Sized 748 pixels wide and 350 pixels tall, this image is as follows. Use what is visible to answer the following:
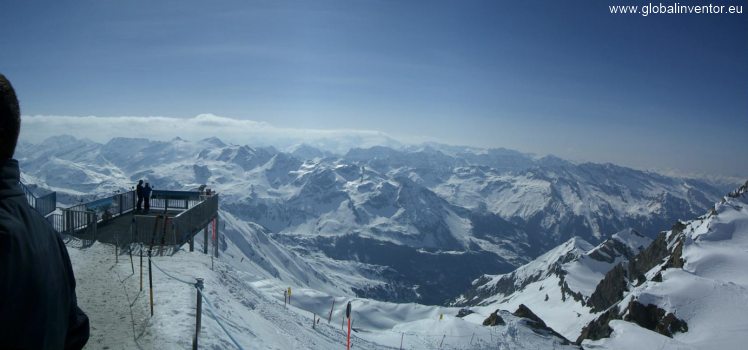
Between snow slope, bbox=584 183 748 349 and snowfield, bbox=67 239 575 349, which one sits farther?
snow slope, bbox=584 183 748 349

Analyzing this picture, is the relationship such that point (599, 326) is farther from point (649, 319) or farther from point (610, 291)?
point (610, 291)

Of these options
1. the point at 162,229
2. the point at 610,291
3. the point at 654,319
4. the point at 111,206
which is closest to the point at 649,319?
the point at 654,319

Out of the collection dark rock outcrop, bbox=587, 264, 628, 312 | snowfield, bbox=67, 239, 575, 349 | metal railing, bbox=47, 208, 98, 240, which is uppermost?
metal railing, bbox=47, 208, 98, 240

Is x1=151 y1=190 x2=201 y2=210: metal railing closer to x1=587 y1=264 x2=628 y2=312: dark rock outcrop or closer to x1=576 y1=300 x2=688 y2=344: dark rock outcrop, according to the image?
x1=576 y1=300 x2=688 y2=344: dark rock outcrop

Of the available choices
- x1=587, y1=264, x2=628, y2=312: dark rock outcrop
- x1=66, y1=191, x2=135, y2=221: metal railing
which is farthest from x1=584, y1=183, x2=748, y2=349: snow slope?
x1=66, y1=191, x2=135, y2=221: metal railing

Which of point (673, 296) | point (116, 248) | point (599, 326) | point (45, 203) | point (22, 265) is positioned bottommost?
point (599, 326)

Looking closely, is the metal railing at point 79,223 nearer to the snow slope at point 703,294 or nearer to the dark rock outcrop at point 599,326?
the snow slope at point 703,294

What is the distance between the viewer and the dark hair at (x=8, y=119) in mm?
2477

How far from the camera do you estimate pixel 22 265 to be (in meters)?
2.38

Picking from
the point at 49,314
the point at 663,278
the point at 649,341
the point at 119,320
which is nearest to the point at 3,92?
the point at 49,314

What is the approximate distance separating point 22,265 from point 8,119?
0.83 metres

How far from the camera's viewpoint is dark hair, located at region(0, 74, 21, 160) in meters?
2.48

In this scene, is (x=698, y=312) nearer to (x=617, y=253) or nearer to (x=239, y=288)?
(x=239, y=288)

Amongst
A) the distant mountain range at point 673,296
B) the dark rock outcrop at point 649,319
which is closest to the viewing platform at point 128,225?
the distant mountain range at point 673,296
